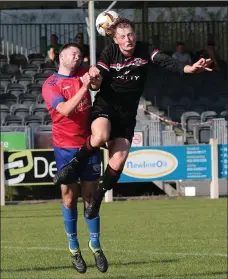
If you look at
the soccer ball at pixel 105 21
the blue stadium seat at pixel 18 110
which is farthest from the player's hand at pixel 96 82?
the blue stadium seat at pixel 18 110

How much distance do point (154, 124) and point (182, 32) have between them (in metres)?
9.46

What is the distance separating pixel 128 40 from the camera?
9734 mm

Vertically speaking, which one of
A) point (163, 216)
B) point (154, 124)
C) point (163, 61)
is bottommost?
point (163, 216)

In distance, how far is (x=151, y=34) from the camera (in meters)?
35.6

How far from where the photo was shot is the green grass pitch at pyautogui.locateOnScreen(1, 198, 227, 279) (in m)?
15.7

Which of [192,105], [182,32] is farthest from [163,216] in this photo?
[182,32]

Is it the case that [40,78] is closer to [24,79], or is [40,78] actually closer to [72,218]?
[24,79]

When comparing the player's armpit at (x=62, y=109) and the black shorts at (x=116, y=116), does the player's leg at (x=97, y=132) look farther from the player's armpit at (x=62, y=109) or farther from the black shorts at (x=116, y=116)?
the player's armpit at (x=62, y=109)

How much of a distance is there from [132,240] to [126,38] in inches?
385

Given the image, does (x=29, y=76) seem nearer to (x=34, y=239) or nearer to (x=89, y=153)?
(x=34, y=239)

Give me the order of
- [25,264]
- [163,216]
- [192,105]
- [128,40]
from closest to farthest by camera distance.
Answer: [128,40] → [25,264] → [163,216] → [192,105]

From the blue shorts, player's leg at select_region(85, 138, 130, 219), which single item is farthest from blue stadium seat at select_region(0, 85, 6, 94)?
player's leg at select_region(85, 138, 130, 219)

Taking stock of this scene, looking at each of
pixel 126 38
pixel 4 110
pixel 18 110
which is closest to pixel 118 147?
pixel 126 38

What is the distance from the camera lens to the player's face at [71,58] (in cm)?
992
